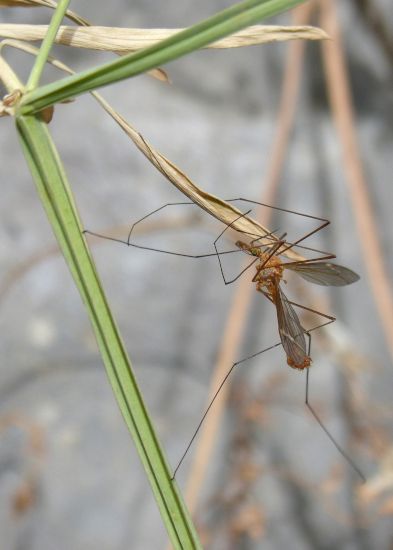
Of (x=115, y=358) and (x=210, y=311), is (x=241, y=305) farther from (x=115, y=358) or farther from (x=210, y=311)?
(x=115, y=358)

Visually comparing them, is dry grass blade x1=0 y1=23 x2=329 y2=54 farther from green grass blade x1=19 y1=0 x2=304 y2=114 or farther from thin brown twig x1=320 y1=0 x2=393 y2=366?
thin brown twig x1=320 y1=0 x2=393 y2=366

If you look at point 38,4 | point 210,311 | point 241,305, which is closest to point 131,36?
point 38,4

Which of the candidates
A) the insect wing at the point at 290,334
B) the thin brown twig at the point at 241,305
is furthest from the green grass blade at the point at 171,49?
the thin brown twig at the point at 241,305

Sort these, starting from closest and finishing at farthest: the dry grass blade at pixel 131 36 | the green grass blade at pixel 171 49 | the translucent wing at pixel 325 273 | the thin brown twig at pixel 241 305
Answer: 1. the green grass blade at pixel 171 49
2. the dry grass blade at pixel 131 36
3. the translucent wing at pixel 325 273
4. the thin brown twig at pixel 241 305

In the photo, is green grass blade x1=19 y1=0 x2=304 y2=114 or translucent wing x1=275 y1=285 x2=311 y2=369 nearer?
green grass blade x1=19 y1=0 x2=304 y2=114

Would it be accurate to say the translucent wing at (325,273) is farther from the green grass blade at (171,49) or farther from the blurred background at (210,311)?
the blurred background at (210,311)

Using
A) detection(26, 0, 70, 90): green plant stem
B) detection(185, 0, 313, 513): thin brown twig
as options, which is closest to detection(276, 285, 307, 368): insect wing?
detection(26, 0, 70, 90): green plant stem

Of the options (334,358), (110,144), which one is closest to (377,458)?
(334,358)
